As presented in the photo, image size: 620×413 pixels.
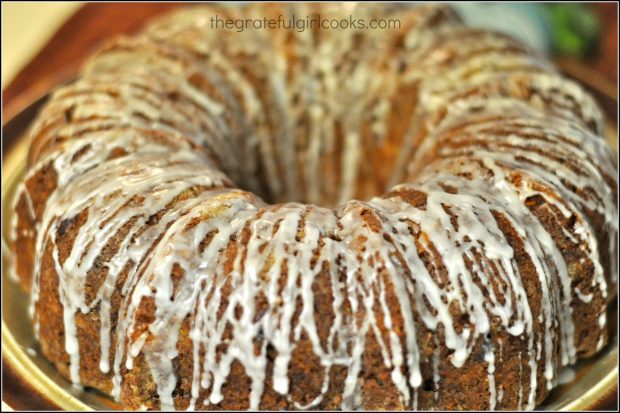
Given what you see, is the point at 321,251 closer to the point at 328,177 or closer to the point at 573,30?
the point at 328,177

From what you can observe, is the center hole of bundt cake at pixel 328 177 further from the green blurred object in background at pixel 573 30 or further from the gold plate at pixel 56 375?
the green blurred object in background at pixel 573 30

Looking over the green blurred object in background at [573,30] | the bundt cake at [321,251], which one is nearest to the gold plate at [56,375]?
the bundt cake at [321,251]

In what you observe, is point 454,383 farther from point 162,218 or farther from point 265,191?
point 265,191

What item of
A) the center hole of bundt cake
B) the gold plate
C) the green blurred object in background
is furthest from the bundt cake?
the green blurred object in background

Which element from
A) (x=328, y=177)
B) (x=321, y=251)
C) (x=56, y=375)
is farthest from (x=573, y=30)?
(x=56, y=375)

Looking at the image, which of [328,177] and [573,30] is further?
[573,30]

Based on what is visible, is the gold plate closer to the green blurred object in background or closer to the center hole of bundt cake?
the center hole of bundt cake
